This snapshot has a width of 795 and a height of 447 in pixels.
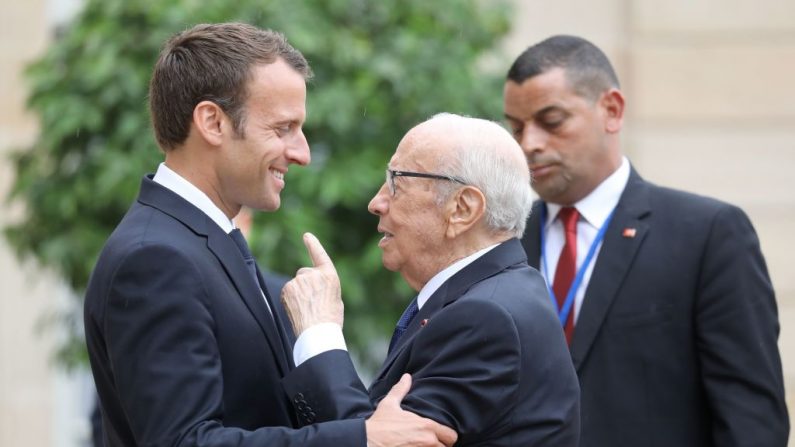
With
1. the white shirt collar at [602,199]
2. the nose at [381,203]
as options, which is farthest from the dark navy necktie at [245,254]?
the white shirt collar at [602,199]

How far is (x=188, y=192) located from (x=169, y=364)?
1.67 ft

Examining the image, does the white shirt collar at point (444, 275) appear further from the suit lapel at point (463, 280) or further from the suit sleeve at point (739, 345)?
the suit sleeve at point (739, 345)

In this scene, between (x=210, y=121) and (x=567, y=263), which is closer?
(x=210, y=121)

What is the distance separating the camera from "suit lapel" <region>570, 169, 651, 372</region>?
395 cm

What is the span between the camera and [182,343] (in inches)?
114

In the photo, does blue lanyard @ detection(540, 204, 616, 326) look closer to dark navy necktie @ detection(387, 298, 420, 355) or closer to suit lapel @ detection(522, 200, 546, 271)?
suit lapel @ detection(522, 200, 546, 271)

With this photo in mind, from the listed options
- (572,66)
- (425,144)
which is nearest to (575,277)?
(572,66)

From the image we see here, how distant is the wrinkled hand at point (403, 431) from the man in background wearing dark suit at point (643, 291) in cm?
116

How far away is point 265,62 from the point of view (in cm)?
321

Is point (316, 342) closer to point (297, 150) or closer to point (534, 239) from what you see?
point (297, 150)

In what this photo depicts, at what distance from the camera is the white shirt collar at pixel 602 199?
13.8 feet

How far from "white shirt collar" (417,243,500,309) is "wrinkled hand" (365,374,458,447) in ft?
1.30

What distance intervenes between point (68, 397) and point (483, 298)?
→ 239 inches

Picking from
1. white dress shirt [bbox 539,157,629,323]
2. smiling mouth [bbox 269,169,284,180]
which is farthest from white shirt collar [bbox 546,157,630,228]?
smiling mouth [bbox 269,169,284,180]
